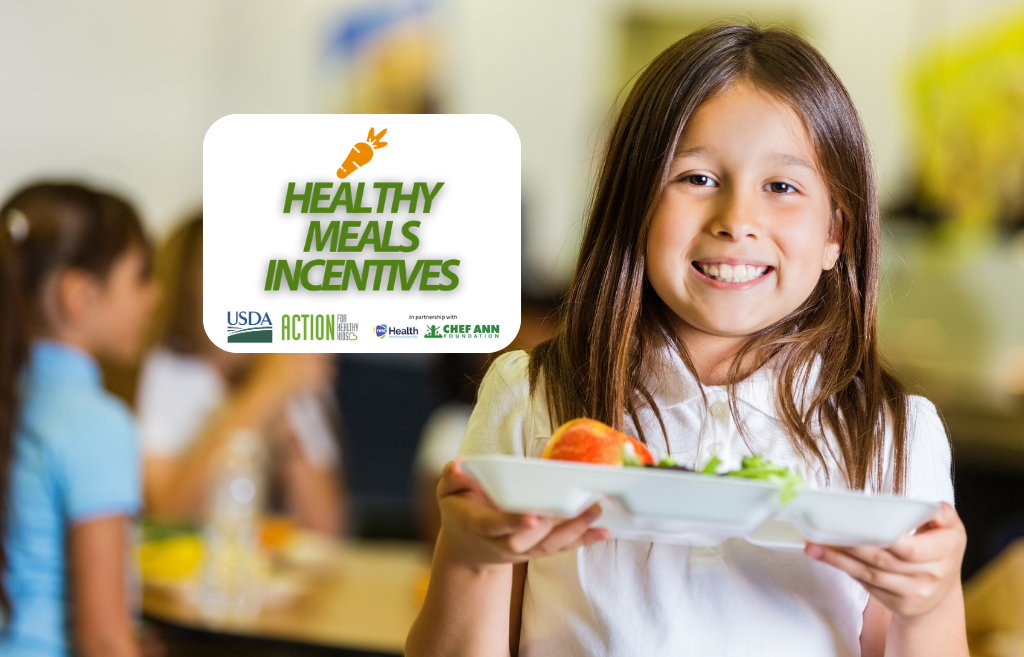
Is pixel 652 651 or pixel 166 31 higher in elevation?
pixel 166 31

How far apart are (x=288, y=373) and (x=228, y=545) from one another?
1.80ft

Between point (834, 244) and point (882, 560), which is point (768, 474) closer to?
point (882, 560)

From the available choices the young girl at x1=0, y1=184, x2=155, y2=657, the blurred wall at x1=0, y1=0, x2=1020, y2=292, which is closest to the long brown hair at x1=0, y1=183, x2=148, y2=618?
the young girl at x1=0, y1=184, x2=155, y2=657

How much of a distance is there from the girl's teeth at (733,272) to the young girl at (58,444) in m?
0.68

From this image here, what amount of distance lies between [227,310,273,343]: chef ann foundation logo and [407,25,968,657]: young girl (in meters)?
0.13

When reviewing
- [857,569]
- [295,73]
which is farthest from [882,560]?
[295,73]

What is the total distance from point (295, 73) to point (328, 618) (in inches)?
72.5

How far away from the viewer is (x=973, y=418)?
2.16 meters

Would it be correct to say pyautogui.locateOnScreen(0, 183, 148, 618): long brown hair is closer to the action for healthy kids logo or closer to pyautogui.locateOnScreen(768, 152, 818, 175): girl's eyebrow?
the action for healthy kids logo

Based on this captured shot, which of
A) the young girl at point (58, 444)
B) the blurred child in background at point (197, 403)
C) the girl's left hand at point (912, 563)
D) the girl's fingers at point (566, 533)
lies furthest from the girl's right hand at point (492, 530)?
the blurred child in background at point (197, 403)

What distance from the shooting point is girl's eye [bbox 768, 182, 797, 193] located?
1.61ft

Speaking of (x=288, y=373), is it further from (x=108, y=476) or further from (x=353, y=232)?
(x=353, y=232)

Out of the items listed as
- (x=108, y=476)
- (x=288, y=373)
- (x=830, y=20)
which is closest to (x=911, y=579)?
(x=108, y=476)

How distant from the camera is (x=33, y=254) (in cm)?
93
